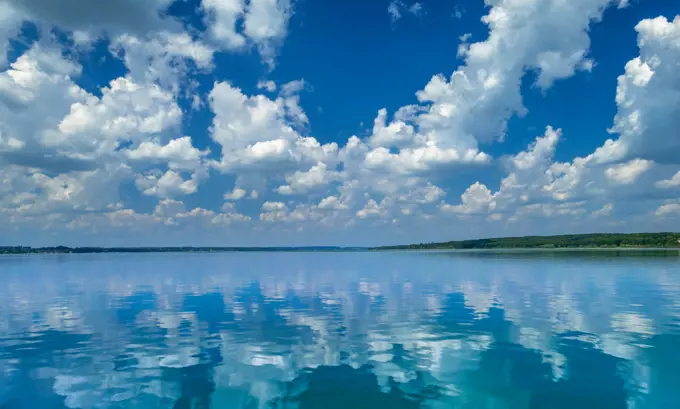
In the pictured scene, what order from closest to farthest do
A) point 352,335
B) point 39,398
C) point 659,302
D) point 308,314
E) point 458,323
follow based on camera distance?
point 39,398 → point 352,335 → point 458,323 → point 308,314 → point 659,302

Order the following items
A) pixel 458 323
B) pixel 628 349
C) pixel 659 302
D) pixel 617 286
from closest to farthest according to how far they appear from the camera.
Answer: pixel 628 349 < pixel 458 323 < pixel 659 302 < pixel 617 286

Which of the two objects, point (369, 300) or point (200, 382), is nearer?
point (200, 382)

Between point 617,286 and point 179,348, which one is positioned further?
point 617,286

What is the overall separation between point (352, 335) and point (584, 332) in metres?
17.0

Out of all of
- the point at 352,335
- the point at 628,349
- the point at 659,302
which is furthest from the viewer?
the point at 659,302

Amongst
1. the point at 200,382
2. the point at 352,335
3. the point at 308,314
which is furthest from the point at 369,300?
the point at 200,382

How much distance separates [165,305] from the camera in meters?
52.0

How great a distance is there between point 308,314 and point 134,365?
20.0 m

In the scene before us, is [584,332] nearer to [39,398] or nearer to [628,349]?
[628,349]

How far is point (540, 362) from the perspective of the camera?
85.7 ft

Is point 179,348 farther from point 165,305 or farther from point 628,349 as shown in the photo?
point 628,349

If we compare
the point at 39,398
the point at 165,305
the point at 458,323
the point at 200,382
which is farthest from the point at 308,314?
the point at 39,398

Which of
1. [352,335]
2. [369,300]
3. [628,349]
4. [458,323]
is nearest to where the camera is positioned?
[628,349]

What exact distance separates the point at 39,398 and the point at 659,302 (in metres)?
55.4
